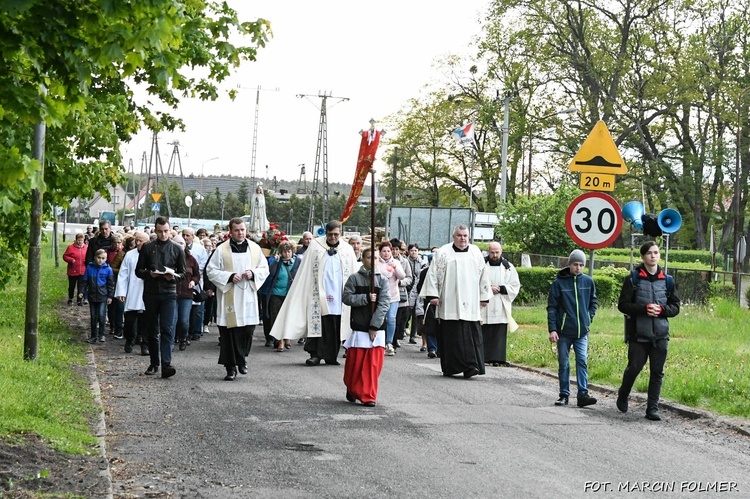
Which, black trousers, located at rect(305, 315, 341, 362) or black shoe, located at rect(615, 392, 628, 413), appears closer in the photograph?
black shoe, located at rect(615, 392, 628, 413)

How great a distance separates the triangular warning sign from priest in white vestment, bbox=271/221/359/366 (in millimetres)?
3884

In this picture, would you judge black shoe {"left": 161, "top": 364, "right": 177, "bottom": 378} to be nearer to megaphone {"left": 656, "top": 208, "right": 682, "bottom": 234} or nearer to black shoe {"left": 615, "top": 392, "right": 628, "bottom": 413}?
black shoe {"left": 615, "top": 392, "right": 628, "bottom": 413}

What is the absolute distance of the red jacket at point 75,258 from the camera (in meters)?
24.7

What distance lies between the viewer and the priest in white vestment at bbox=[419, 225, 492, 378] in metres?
14.7

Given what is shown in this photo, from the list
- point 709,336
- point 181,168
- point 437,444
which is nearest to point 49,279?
point 709,336

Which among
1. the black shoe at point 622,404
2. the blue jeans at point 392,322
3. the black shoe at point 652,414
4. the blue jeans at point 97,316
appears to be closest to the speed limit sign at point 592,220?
the black shoe at point 622,404

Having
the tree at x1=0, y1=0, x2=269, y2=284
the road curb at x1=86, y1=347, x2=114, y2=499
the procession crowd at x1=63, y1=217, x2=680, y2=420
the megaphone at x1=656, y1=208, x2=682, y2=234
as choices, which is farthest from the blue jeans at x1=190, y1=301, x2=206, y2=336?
the tree at x1=0, y1=0, x2=269, y2=284

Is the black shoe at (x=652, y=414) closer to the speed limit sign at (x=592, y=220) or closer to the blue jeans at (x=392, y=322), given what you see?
the speed limit sign at (x=592, y=220)

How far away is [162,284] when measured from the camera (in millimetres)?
13430

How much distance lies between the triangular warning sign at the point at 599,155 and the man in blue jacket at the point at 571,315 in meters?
1.40

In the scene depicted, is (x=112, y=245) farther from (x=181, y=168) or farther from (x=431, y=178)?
(x=181, y=168)

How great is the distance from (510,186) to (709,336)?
1634 inches

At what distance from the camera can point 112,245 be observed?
782 inches

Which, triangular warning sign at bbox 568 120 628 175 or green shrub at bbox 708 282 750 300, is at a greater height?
triangular warning sign at bbox 568 120 628 175
